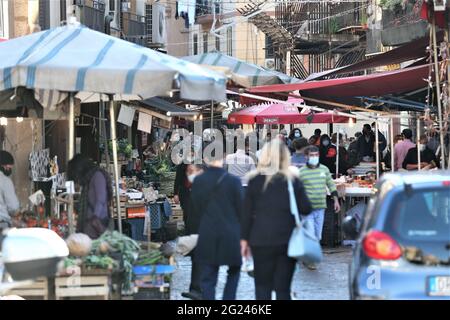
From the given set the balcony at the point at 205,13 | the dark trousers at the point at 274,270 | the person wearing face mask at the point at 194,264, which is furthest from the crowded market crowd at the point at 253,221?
the balcony at the point at 205,13

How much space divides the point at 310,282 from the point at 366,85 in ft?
14.7

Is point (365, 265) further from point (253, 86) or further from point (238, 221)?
point (253, 86)

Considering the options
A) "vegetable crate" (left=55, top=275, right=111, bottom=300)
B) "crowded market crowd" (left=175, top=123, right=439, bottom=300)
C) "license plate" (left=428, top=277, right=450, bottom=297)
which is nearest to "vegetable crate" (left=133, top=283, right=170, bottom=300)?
"vegetable crate" (left=55, top=275, right=111, bottom=300)

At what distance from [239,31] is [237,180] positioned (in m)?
49.4

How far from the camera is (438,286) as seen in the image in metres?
7.61

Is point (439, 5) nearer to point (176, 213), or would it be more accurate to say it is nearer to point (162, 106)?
point (162, 106)

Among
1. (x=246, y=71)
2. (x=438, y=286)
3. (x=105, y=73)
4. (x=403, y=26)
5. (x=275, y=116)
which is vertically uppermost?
(x=403, y=26)

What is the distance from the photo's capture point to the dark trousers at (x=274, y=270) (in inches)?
339

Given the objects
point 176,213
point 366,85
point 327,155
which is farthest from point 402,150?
point 176,213

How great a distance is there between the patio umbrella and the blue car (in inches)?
105

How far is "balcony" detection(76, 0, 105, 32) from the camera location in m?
24.0

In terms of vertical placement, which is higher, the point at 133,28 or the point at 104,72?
the point at 133,28

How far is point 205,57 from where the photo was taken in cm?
1650
